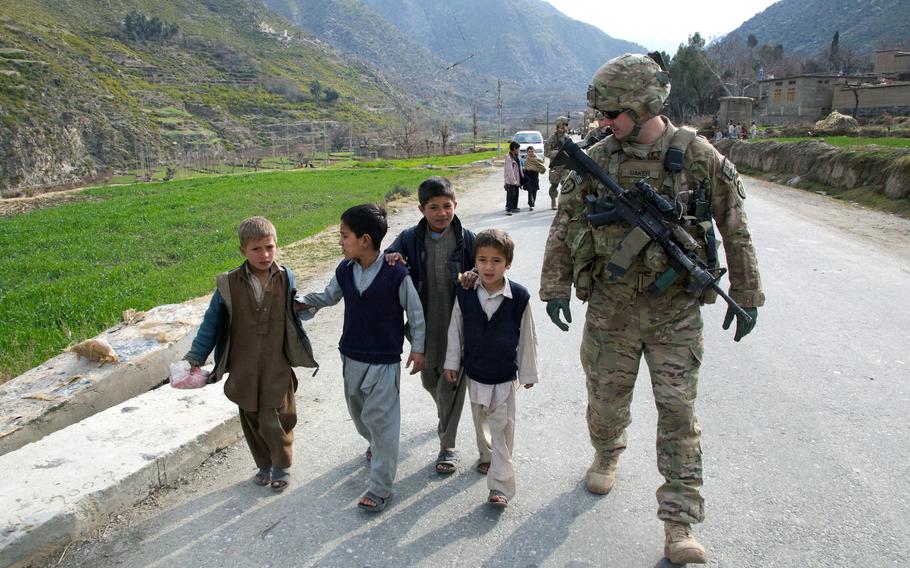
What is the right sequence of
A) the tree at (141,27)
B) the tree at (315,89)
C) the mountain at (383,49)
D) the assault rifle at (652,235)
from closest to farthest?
the assault rifle at (652,235) < the tree at (141,27) < the tree at (315,89) < the mountain at (383,49)

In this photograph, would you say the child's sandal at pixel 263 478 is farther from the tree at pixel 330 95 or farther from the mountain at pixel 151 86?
the tree at pixel 330 95

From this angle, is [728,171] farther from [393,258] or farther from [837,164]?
[837,164]

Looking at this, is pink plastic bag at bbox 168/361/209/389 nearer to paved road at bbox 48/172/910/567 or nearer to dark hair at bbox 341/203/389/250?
paved road at bbox 48/172/910/567

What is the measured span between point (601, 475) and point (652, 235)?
4.40 feet

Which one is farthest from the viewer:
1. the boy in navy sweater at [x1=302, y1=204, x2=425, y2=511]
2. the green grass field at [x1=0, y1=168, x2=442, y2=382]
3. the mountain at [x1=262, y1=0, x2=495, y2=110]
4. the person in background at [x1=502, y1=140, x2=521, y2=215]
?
the mountain at [x1=262, y1=0, x2=495, y2=110]

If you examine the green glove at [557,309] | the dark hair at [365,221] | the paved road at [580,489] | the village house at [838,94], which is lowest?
the paved road at [580,489]

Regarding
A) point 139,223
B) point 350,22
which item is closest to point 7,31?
point 139,223

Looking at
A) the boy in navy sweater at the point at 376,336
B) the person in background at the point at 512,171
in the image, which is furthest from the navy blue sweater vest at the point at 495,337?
the person in background at the point at 512,171

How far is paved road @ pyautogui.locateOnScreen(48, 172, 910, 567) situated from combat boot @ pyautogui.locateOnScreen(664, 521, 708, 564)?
0.28 feet

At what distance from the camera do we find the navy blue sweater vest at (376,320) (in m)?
3.22

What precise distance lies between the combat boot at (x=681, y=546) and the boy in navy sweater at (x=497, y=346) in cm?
78

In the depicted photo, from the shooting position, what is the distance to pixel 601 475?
10.8 feet

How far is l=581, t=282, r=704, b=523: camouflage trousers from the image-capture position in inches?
112

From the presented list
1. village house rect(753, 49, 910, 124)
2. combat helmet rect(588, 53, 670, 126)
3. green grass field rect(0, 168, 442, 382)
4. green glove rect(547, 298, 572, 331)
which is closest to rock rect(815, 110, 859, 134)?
village house rect(753, 49, 910, 124)
